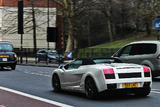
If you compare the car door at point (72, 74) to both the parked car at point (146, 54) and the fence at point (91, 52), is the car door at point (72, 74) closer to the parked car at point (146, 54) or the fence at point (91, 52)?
the parked car at point (146, 54)

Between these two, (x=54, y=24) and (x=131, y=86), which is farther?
(x=54, y=24)

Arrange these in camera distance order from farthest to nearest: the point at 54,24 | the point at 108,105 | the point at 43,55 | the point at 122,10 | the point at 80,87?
the point at 122,10 → the point at 54,24 → the point at 43,55 → the point at 80,87 → the point at 108,105

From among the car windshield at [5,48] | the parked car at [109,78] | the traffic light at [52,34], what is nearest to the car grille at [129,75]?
the parked car at [109,78]

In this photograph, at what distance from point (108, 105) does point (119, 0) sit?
61.9 metres

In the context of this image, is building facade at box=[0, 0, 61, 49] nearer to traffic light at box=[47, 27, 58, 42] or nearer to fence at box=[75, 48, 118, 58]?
fence at box=[75, 48, 118, 58]

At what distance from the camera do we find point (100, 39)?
279 ft

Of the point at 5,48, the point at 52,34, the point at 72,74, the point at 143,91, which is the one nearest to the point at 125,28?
the point at 52,34

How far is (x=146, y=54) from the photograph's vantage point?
56.1ft

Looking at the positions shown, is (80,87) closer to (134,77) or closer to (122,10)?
(134,77)

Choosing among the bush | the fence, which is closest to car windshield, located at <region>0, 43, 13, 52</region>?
the fence

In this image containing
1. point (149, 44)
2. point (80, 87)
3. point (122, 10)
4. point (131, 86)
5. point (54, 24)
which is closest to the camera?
point (131, 86)

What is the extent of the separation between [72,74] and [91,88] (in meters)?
1.26

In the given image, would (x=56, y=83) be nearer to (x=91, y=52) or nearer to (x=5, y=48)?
(x=5, y=48)

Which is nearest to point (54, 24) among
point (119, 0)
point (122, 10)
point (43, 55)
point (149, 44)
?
point (119, 0)
